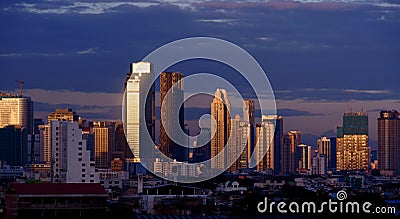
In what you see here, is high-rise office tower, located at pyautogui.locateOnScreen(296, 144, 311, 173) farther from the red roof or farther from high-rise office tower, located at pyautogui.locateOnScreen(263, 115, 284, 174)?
the red roof

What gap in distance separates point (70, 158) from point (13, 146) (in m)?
38.3

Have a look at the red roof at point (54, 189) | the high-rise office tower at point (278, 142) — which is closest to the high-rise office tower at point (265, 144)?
the high-rise office tower at point (278, 142)

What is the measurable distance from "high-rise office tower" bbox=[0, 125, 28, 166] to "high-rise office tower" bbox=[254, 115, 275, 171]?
Answer: 19.7m

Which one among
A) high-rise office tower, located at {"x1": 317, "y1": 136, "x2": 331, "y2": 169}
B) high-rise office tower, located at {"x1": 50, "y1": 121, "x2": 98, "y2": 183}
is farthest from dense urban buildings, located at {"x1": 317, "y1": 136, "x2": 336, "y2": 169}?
high-rise office tower, located at {"x1": 50, "y1": 121, "x2": 98, "y2": 183}

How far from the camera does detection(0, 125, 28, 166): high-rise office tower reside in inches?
3959

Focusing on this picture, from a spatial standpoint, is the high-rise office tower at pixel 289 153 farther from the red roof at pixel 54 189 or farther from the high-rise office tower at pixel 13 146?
the red roof at pixel 54 189

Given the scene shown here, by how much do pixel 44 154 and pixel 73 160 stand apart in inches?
1015

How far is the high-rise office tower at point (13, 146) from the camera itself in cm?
10056

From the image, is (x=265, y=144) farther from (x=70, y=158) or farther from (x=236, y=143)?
(x=70, y=158)

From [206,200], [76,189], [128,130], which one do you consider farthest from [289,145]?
[76,189]

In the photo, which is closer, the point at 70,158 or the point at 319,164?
the point at 70,158

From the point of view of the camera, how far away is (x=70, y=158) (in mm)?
64812

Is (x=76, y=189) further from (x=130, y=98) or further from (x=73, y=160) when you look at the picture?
(x=130, y=98)

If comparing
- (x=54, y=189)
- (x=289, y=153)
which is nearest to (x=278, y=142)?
(x=289, y=153)
